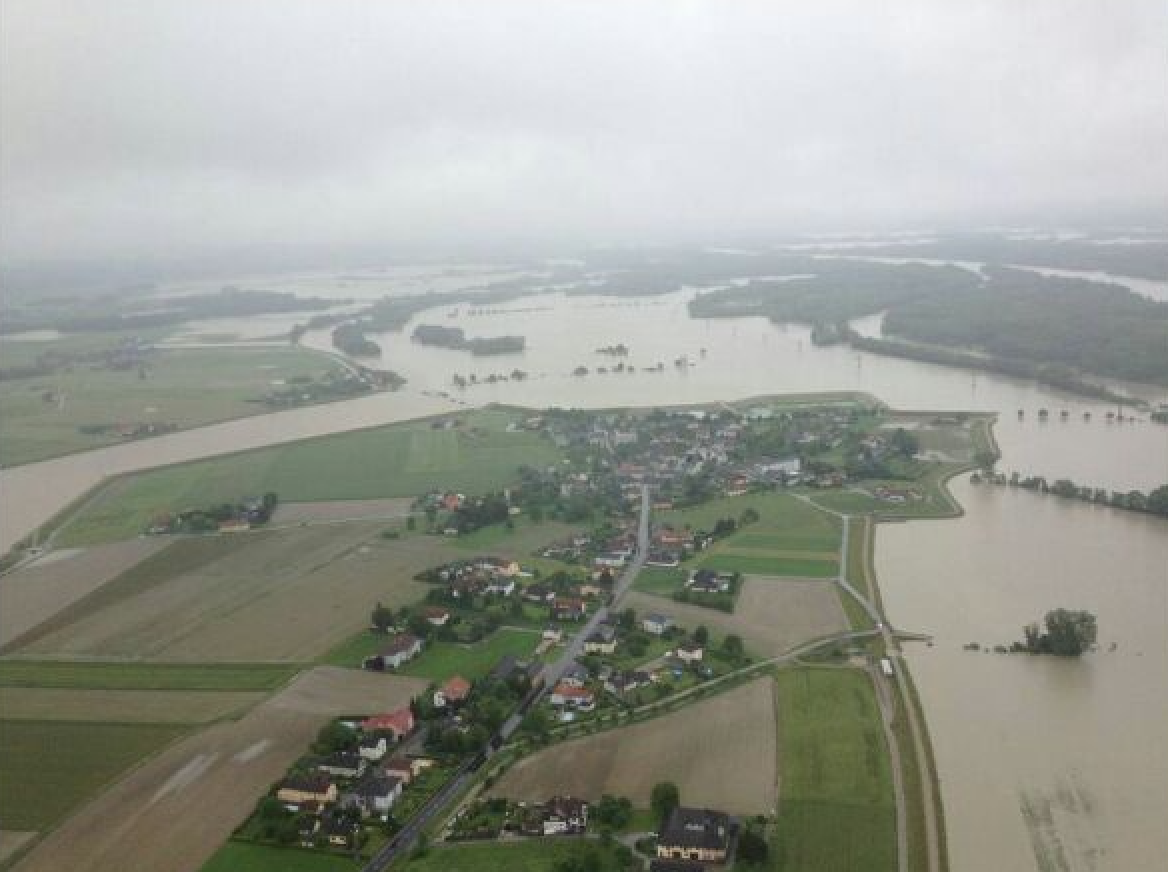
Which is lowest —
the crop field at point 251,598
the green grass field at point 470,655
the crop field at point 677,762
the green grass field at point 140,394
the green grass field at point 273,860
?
the green grass field at point 470,655

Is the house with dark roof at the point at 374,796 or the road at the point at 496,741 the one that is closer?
the road at the point at 496,741

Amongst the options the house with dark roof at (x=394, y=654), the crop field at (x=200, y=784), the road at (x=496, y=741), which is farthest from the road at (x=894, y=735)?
the house with dark roof at (x=394, y=654)

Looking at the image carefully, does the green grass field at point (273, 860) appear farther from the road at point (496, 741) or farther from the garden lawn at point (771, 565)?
the garden lawn at point (771, 565)

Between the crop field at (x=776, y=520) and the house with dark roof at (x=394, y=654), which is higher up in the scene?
the house with dark roof at (x=394, y=654)

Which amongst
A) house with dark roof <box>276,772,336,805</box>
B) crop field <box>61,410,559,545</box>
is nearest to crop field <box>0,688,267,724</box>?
house with dark roof <box>276,772,336,805</box>

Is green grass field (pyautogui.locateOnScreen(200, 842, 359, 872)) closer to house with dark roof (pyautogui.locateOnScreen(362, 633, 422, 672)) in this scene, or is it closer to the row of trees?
house with dark roof (pyautogui.locateOnScreen(362, 633, 422, 672))

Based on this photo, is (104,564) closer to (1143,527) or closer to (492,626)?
(492,626)
